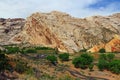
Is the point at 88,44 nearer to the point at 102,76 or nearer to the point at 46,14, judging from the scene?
the point at 46,14

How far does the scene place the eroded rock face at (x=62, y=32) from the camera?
160650mm

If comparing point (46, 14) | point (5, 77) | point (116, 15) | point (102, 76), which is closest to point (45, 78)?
point (5, 77)

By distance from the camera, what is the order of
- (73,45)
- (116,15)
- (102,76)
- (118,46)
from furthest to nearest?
(116,15)
(73,45)
(118,46)
(102,76)

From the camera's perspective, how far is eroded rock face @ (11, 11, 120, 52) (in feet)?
527

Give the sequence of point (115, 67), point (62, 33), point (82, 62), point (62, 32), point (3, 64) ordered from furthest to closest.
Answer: point (62, 32) → point (62, 33) → point (82, 62) → point (115, 67) → point (3, 64)

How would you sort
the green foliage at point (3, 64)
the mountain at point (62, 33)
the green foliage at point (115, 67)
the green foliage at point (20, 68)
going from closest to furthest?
the green foliage at point (3, 64) < the green foliage at point (20, 68) < the green foliage at point (115, 67) < the mountain at point (62, 33)

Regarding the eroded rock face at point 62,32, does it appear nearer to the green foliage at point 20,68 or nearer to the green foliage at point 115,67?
the green foliage at point 115,67

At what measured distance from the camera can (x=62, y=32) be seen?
539 ft

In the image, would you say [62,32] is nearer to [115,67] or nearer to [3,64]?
[115,67]

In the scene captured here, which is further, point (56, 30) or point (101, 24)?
point (101, 24)

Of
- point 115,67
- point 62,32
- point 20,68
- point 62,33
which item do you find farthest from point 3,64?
point 62,32

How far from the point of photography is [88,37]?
549 feet

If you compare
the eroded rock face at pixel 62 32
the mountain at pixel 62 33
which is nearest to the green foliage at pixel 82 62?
the mountain at pixel 62 33

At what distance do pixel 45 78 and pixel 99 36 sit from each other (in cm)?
11484
